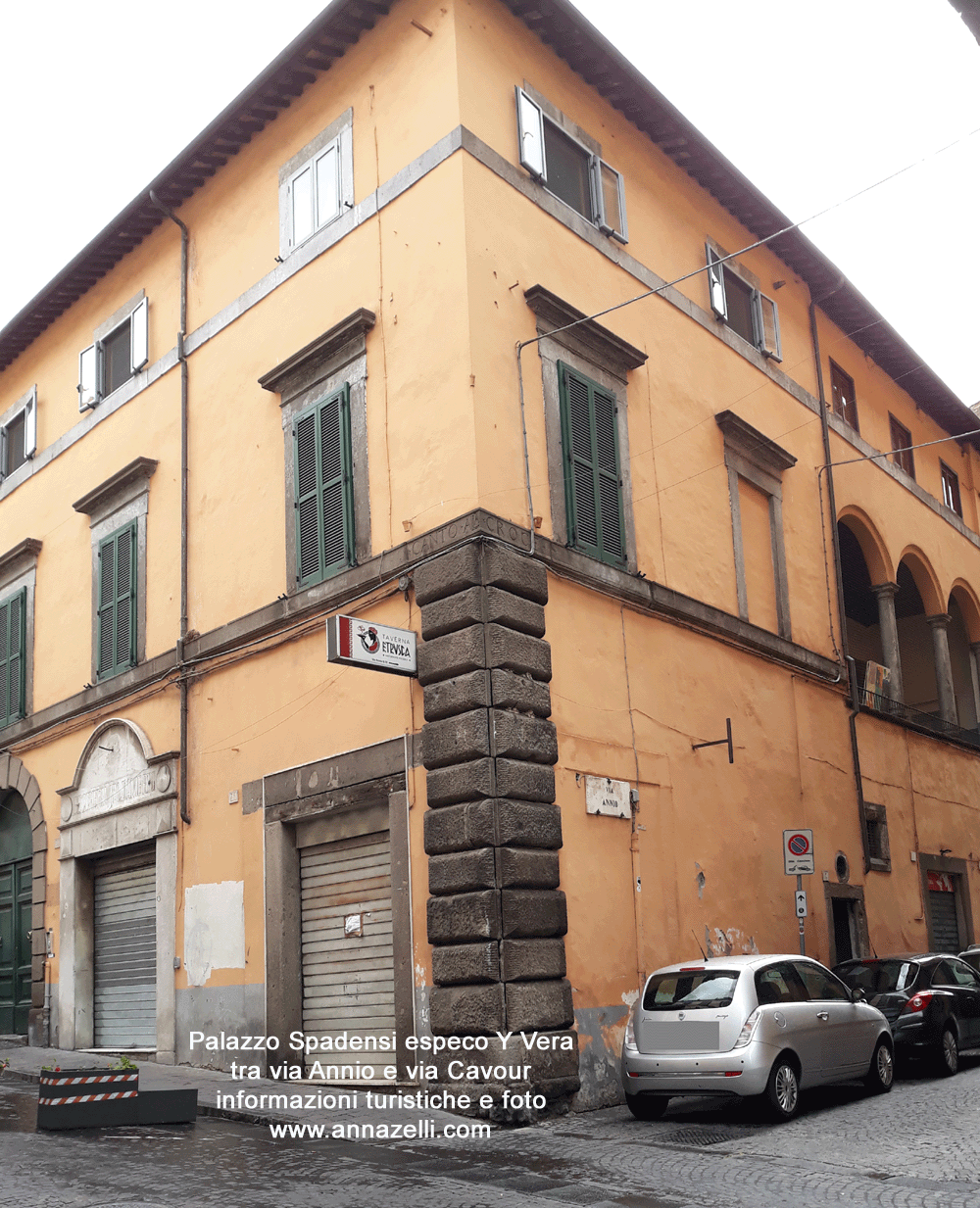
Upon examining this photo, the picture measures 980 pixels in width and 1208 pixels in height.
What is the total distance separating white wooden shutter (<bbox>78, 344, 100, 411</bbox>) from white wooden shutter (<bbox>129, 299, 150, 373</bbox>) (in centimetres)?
106

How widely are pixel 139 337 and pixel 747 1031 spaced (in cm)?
1241

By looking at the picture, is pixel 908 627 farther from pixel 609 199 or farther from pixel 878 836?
pixel 609 199

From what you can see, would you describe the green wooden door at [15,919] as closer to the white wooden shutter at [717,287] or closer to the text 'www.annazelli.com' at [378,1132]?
the text 'www.annazelli.com' at [378,1132]

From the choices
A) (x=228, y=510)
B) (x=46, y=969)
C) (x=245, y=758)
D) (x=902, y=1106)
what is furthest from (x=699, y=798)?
(x=46, y=969)

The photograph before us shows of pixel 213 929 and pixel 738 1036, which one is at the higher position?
pixel 213 929

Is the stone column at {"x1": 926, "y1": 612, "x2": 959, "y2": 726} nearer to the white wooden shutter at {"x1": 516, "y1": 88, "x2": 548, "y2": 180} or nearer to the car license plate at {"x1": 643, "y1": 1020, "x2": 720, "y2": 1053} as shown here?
the white wooden shutter at {"x1": 516, "y1": 88, "x2": 548, "y2": 180}

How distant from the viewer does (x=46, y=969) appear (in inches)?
676

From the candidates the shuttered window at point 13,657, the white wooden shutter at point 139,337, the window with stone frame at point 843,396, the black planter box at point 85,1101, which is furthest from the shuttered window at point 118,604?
the window with stone frame at point 843,396

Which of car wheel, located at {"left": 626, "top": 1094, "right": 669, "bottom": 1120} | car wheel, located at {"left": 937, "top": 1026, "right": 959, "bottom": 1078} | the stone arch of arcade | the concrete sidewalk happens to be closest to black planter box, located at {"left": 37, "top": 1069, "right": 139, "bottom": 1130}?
the concrete sidewalk

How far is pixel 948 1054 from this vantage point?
505 inches

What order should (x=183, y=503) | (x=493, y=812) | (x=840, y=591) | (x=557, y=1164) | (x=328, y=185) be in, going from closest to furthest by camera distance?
(x=557, y=1164)
(x=493, y=812)
(x=328, y=185)
(x=183, y=503)
(x=840, y=591)

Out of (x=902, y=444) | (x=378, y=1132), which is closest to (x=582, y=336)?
(x=378, y=1132)

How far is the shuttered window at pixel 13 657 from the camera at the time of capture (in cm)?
1903

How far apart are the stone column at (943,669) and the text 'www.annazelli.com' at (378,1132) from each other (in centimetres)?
1470
